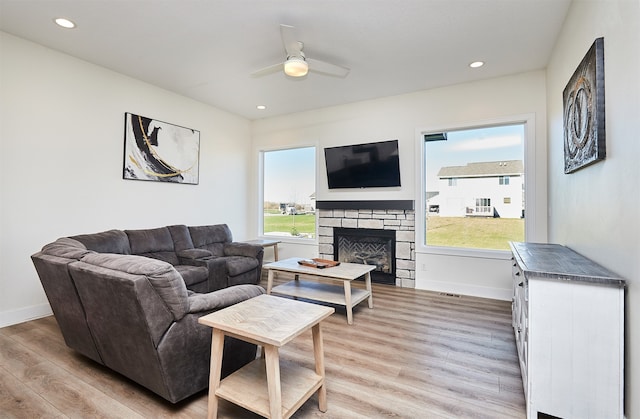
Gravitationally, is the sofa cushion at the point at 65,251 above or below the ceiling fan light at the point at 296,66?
below

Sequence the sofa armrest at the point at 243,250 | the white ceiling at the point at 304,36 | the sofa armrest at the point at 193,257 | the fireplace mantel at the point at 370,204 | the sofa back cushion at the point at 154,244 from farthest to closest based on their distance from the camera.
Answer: the fireplace mantel at the point at 370,204 < the sofa armrest at the point at 243,250 < the sofa armrest at the point at 193,257 < the sofa back cushion at the point at 154,244 < the white ceiling at the point at 304,36

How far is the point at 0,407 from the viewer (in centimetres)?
177

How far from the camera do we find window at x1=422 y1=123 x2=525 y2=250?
3.88 meters

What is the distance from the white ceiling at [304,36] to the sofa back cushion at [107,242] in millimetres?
2022

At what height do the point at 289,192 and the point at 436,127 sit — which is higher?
the point at 436,127

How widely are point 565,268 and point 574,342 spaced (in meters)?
0.40

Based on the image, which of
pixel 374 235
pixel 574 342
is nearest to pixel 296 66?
pixel 574 342

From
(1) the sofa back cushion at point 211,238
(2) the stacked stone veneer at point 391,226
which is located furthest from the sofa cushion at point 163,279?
(2) the stacked stone veneer at point 391,226

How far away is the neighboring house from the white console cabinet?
2.41 metres

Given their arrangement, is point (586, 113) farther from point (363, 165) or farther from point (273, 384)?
point (363, 165)

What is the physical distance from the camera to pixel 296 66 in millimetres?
2699

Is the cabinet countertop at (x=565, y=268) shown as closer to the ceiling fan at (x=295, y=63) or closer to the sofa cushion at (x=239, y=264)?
the ceiling fan at (x=295, y=63)

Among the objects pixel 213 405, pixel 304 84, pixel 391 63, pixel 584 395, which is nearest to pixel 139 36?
pixel 304 84

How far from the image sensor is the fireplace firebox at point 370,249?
4.63 m
